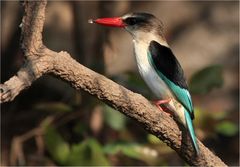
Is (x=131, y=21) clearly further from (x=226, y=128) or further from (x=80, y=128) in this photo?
(x=226, y=128)

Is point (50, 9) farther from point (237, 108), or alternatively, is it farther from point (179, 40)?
point (237, 108)

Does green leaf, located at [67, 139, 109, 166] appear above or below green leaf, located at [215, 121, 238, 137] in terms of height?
below

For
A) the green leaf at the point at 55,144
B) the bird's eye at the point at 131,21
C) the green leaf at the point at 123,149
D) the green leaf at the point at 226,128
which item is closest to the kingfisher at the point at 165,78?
the bird's eye at the point at 131,21

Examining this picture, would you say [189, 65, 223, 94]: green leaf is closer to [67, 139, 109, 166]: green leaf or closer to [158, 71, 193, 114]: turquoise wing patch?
[67, 139, 109, 166]: green leaf

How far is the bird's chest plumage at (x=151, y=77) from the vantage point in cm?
358

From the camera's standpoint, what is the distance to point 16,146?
5445mm

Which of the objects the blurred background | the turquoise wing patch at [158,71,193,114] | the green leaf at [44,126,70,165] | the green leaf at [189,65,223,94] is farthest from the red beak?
the green leaf at [44,126,70,165]

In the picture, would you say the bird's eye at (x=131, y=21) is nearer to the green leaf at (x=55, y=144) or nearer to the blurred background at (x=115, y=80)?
the blurred background at (x=115, y=80)

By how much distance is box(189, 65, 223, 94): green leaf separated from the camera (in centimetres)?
482

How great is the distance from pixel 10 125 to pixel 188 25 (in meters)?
2.01

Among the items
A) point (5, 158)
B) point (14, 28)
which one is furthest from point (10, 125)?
point (14, 28)

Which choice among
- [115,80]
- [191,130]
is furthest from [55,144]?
[191,130]

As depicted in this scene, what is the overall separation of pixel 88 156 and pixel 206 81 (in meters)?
1.02

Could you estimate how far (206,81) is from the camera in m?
4.86
